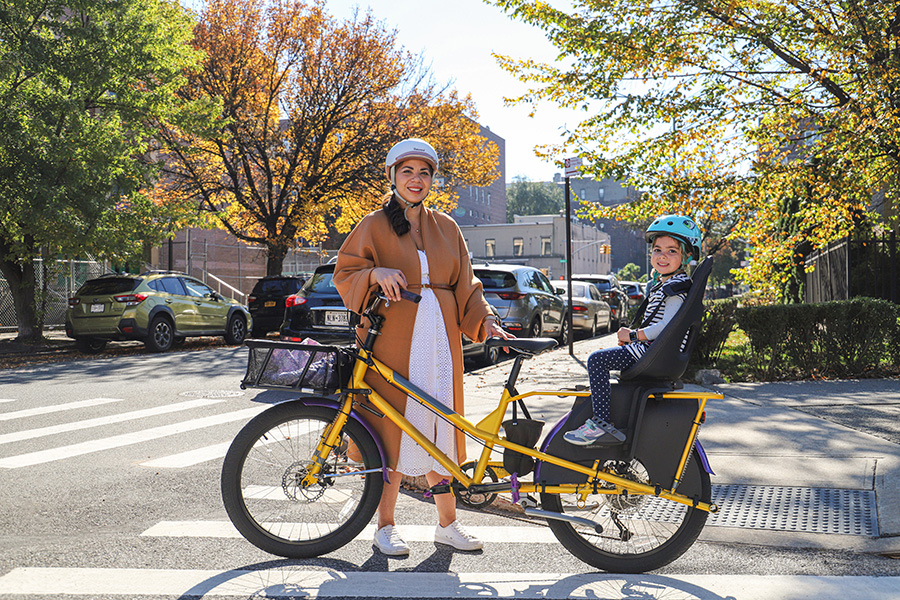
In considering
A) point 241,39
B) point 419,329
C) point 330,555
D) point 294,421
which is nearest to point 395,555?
point 330,555

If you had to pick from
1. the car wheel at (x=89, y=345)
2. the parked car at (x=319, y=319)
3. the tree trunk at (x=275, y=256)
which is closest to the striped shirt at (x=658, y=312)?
the parked car at (x=319, y=319)

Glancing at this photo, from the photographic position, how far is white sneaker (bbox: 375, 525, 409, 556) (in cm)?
388

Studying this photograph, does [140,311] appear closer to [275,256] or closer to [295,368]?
[275,256]

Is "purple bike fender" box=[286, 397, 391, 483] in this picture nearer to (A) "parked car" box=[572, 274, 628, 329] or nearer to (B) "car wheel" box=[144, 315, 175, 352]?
(B) "car wheel" box=[144, 315, 175, 352]

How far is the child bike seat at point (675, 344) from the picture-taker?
11.6 ft

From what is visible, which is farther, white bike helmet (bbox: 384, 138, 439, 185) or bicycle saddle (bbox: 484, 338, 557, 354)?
white bike helmet (bbox: 384, 138, 439, 185)

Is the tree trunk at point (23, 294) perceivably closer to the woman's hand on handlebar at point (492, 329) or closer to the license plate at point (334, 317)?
the license plate at point (334, 317)

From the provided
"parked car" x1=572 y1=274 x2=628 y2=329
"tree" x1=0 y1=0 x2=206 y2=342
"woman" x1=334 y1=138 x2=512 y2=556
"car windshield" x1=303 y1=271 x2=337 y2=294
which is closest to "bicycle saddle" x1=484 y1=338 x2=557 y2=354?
"woman" x1=334 y1=138 x2=512 y2=556

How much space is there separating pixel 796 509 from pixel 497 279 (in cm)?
957

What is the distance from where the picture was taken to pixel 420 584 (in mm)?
3510

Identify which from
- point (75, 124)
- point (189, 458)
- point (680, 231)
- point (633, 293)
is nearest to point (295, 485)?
point (680, 231)

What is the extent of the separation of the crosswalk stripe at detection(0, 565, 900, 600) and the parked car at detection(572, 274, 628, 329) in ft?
67.4

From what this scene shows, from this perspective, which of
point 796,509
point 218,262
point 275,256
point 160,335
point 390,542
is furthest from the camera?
point 218,262

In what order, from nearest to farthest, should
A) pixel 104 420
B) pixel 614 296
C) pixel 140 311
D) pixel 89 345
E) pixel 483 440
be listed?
1. pixel 483 440
2. pixel 104 420
3. pixel 140 311
4. pixel 89 345
5. pixel 614 296
